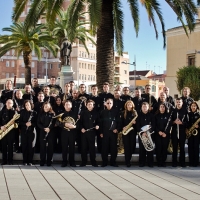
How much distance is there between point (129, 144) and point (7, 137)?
10.8 feet

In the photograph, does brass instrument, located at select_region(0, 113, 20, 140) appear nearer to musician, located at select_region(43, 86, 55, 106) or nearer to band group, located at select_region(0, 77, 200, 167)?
band group, located at select_region(0, 77, 200, 167)

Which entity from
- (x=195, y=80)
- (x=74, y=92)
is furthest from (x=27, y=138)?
(x=195, y=80)

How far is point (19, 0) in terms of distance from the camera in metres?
17.4

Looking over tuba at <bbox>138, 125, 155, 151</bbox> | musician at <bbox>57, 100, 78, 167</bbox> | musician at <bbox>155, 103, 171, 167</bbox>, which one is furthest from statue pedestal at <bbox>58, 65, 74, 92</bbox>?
tuba at <bbox>138, 125, 155, 151</bbox>

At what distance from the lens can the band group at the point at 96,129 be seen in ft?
38.3

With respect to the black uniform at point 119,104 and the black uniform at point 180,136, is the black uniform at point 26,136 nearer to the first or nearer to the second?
the black uniform at point 119,104

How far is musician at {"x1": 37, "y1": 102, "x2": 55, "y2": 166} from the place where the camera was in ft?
38.1

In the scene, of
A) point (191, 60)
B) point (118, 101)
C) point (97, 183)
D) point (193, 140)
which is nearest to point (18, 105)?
point (118, 101)

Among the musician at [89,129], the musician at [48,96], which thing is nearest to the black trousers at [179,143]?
the musician at [89,129]

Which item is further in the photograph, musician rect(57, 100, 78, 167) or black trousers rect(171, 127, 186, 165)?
black trousers rect(171, 127, 186, 165)

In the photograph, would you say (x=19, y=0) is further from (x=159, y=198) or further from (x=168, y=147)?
(x=159, y=198)

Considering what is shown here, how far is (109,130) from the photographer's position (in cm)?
1183

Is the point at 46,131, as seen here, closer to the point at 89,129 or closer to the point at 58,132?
the point at 58,132

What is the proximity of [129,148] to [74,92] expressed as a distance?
2.36 meters
